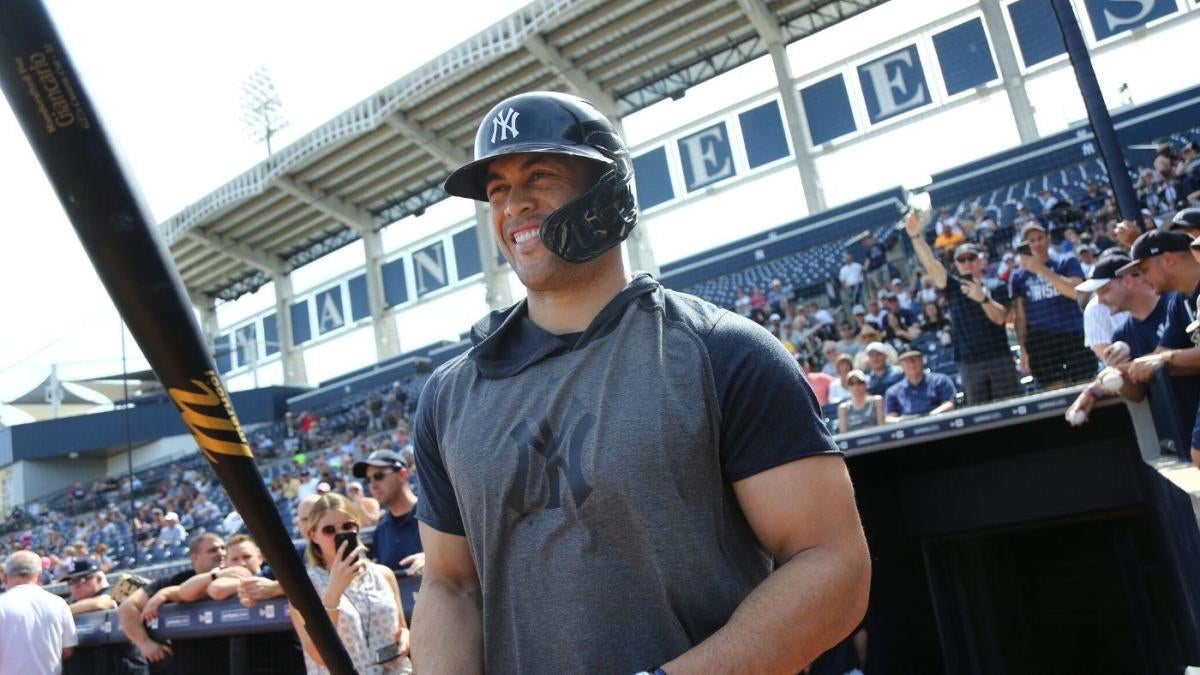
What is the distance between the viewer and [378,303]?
97.6ft

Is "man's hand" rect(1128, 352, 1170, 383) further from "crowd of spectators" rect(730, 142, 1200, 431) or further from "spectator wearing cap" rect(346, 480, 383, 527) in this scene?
"spectator wearing cap" rect(346, 480, 383, 527)

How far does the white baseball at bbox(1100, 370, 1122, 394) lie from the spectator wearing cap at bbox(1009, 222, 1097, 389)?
2502 mm

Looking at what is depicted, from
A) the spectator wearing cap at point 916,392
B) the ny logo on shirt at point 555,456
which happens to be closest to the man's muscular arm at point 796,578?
the ny logo on shirt at point 555,456

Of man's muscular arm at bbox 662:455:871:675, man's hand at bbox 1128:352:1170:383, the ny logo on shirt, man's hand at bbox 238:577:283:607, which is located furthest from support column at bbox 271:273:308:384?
man's muscular arm at bbox 662:455:871:675

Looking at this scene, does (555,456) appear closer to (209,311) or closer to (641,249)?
(641,249)

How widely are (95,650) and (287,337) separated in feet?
97.1

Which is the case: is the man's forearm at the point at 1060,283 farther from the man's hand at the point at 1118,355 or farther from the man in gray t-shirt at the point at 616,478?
the man in gray t-shirt at the point at 616,478

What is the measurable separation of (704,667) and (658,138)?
23468 millimetres

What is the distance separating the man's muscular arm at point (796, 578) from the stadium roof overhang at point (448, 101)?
21411 millimetres

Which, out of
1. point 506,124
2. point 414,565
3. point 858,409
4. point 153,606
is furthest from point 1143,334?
point 153,606

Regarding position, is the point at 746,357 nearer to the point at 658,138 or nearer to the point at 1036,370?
the point at 1036,370

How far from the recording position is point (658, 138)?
77.8 feet

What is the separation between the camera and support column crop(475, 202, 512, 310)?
2599 cm

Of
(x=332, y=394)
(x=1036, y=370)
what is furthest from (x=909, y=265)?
(x=332, y=394)
